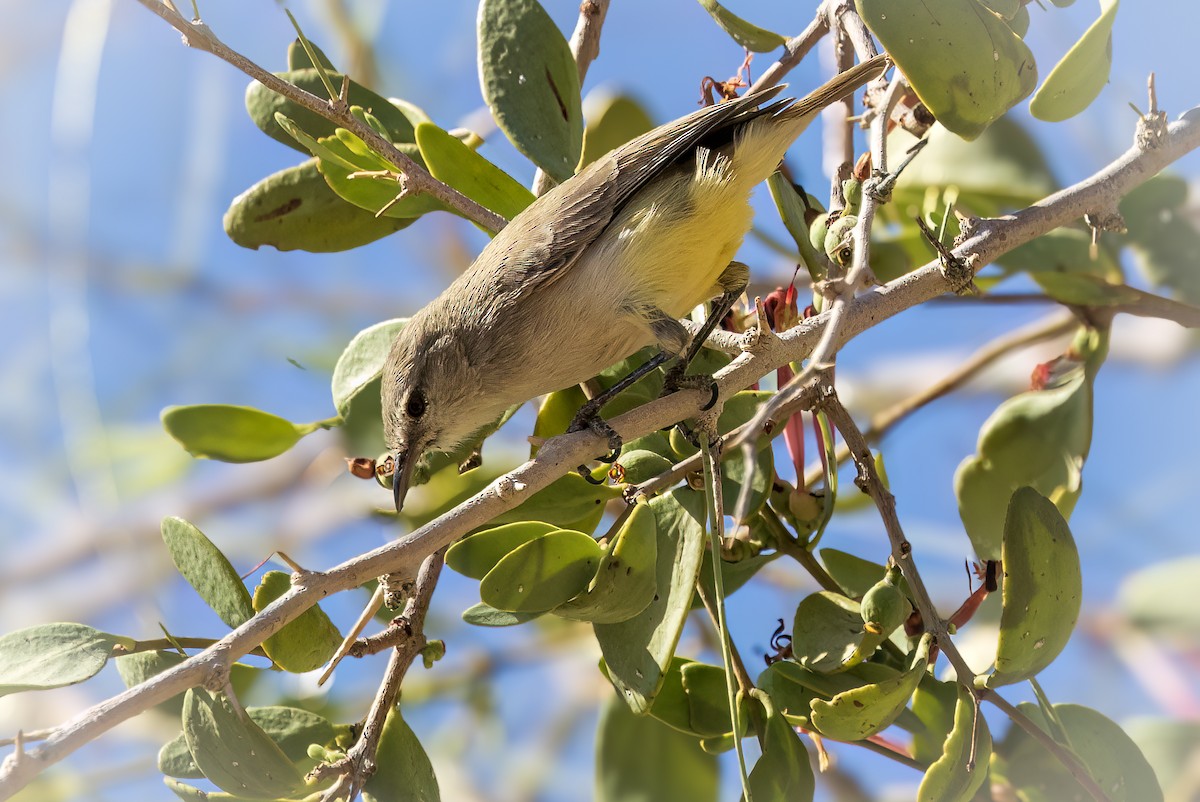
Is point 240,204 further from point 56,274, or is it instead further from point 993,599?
point 993,599

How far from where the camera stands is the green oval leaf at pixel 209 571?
172 cm

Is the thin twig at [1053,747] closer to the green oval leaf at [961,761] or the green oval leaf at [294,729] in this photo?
the green oval leaf at [961,761]

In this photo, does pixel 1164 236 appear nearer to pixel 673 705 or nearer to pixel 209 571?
pixel 673 705

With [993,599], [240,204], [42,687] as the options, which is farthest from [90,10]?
[993,599]

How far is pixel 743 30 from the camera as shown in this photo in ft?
7.65

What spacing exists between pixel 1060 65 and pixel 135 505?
3118 mm

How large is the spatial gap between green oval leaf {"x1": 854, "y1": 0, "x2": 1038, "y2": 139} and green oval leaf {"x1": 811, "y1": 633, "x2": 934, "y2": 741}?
97 centimetres

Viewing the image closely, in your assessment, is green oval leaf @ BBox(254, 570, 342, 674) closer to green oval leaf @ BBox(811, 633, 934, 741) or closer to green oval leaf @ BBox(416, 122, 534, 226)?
green oval leaf @ BBox(811, 633, 934, 741)

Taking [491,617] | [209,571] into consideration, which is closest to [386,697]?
[491,617]

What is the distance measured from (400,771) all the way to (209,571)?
0.46m

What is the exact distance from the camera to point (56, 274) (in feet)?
11.6

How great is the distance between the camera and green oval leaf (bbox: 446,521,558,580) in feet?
5.53

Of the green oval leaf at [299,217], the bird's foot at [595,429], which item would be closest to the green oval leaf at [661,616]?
the bird's foot at [595,429]

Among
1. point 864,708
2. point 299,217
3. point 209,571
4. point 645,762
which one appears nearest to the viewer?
point 864,708
